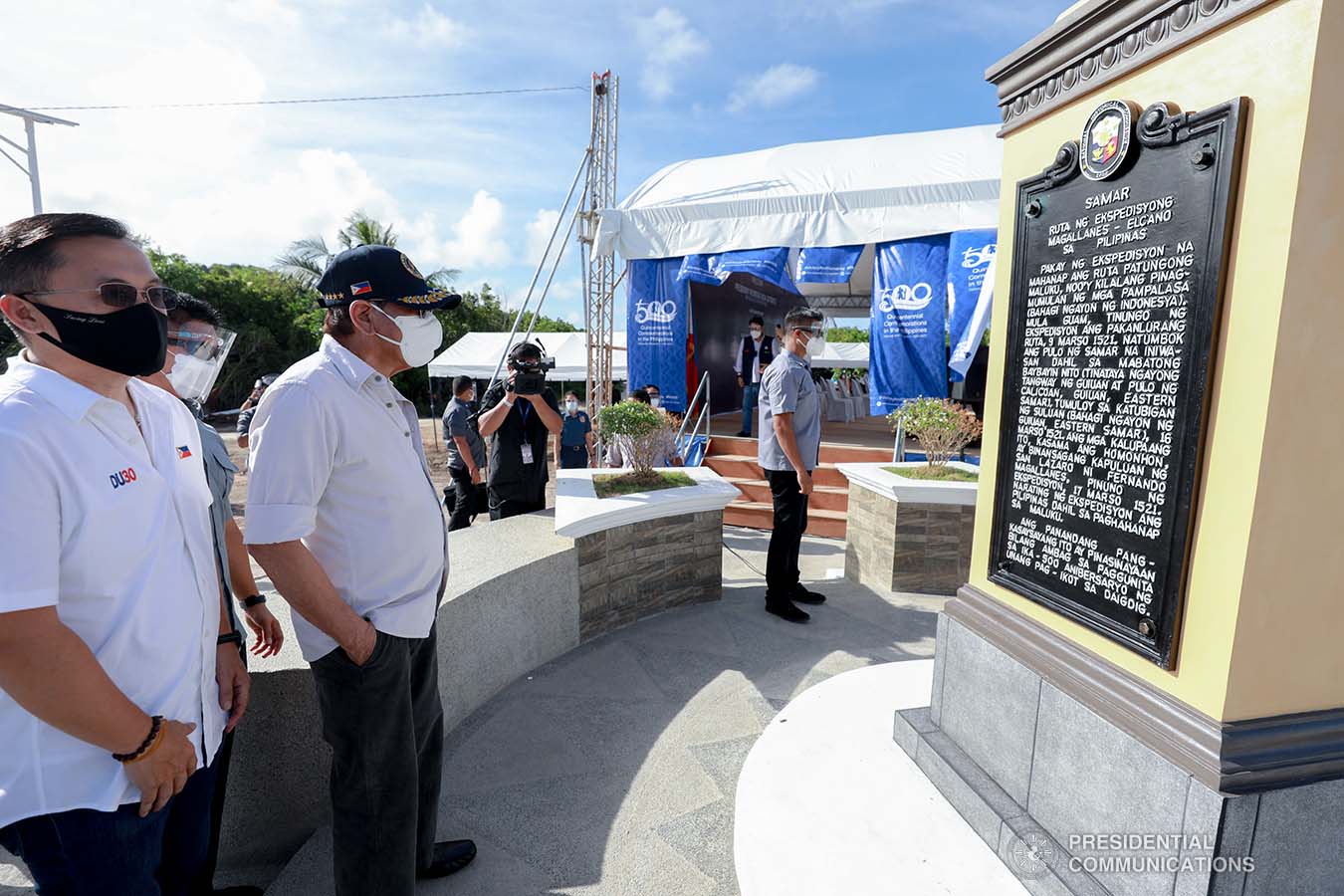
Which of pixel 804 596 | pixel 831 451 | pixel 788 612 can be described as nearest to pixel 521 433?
pixel 788 612

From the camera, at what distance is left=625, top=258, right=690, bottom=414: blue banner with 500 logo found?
9859 mm

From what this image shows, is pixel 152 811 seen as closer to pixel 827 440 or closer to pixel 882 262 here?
pixel 882 262

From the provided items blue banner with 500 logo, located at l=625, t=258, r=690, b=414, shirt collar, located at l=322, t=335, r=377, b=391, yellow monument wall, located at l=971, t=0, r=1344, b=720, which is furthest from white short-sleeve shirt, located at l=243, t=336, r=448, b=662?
blue banner with 500 logo, located at l=625, t=258, r=690, b=414

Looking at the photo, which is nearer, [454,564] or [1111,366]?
[1111,366]

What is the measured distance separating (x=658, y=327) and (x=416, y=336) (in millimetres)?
8129

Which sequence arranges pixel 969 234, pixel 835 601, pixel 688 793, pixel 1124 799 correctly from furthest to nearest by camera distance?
pixel 969 234, pixel 835 601, pixel 688 793, pixel 1124 799

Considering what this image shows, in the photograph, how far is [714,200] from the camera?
9133 mm

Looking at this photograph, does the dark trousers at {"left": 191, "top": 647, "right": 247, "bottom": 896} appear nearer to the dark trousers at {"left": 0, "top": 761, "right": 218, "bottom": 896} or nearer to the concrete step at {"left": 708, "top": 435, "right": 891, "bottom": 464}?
the dark trousers at {"left": 0, "top": 761, "right": 218, "bottom": 896}

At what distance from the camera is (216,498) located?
2.22 meters

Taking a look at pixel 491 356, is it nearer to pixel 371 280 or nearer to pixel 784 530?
pixel 784 530

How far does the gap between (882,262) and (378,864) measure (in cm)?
823

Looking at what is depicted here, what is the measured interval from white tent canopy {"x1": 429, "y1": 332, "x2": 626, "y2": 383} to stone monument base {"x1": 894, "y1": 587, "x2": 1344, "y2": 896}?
15.8 meters

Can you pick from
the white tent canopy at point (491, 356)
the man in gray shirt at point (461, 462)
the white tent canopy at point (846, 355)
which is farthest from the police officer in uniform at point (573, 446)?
the white tent canopy at point (846, 355)

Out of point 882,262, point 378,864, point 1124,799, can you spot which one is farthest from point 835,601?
point 882,262
